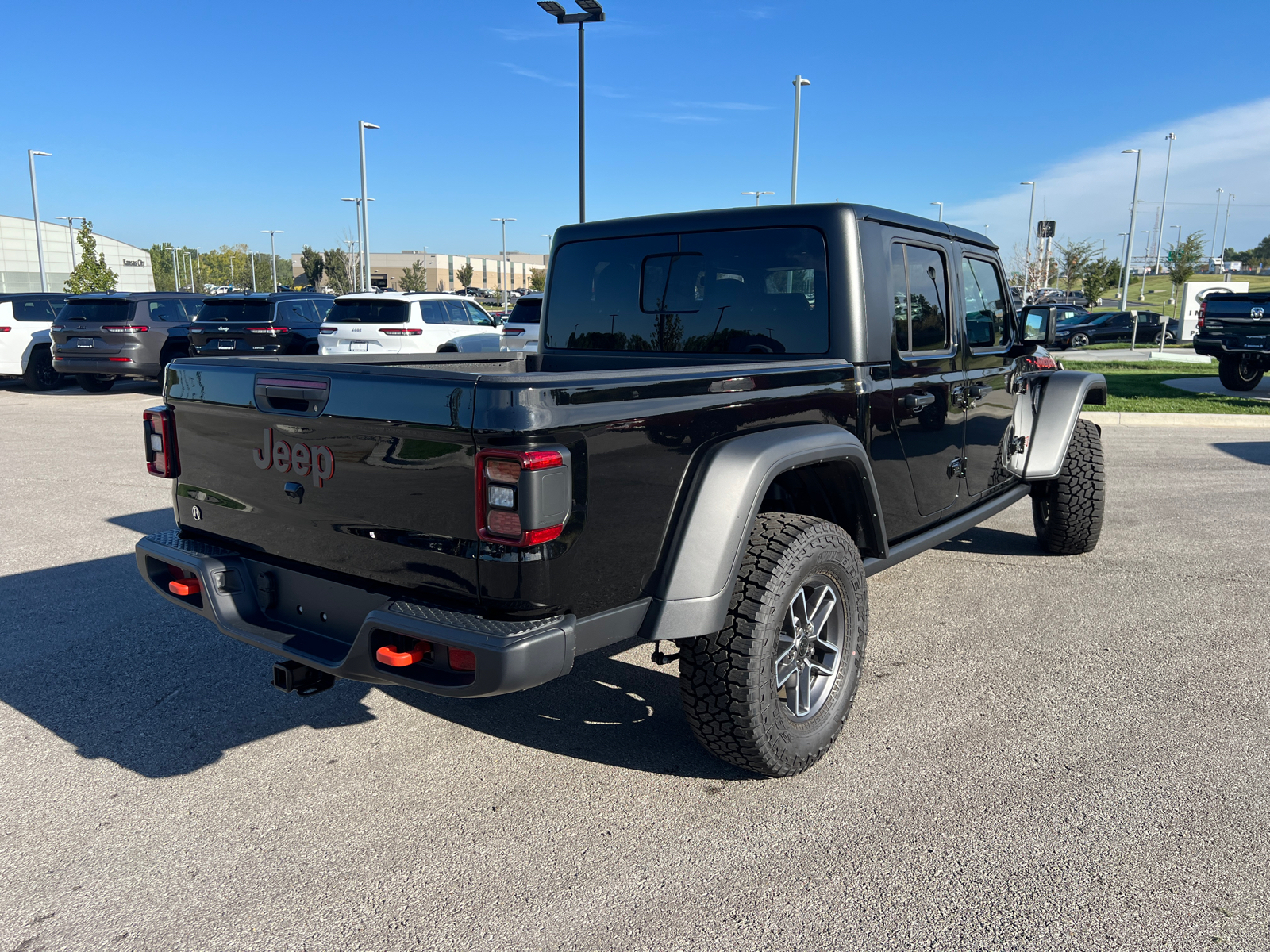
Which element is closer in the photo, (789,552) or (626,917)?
(626,917)

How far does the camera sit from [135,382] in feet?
61.4

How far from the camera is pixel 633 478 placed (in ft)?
8.67

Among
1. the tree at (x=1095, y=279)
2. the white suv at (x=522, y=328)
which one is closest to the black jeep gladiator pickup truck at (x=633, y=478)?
the white suv at (x=522, y=328)

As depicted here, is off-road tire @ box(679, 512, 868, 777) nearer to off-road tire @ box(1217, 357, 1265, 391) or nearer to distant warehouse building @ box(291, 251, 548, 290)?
off-road tire @ box(1217, 357, 1265, 391)

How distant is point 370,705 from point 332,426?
1589 millimetres

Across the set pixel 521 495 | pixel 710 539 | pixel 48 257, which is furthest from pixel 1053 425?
pixel 48 257

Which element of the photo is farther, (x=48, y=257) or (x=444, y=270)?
(x=444, y=270)

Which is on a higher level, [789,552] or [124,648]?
[789,552]

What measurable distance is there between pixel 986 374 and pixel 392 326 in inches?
455

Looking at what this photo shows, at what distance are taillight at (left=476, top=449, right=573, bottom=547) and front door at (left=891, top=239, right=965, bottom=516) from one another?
6.50ft

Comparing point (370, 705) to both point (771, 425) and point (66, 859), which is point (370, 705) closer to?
point (66, 859)

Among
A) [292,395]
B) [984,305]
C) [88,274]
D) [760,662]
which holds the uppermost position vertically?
[88,274]

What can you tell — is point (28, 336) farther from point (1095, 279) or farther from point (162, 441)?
point (1095, 279)

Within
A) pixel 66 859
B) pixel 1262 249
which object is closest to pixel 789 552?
pixel 66 859
